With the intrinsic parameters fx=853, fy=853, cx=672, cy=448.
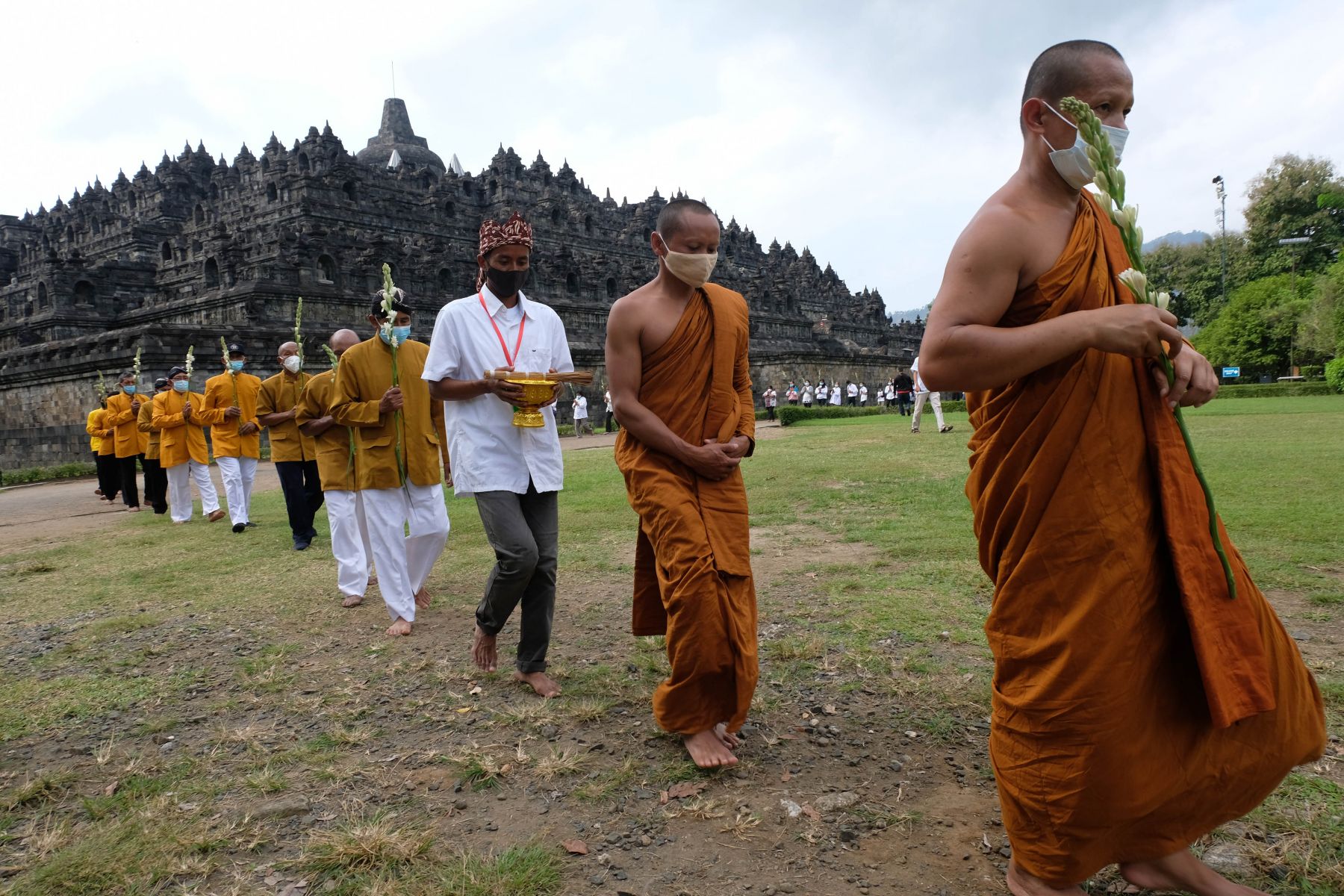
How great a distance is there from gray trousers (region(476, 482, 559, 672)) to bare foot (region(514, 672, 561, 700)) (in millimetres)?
29

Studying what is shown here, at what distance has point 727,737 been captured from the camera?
284 centimetres

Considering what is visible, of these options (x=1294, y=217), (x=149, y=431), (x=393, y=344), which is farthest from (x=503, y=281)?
(x=1294, y=217)

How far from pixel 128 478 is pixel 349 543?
815cm

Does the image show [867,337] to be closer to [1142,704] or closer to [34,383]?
[34,383]

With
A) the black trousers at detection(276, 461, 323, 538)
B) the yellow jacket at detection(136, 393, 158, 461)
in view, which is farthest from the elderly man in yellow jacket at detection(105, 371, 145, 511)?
the black trousers at detection(276, 461, 323, 538)

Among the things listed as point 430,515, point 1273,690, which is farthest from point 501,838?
point 430,515

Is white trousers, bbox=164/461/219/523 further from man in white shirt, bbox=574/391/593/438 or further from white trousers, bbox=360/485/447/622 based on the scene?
man in white shirt, bbox=574/391/593/438

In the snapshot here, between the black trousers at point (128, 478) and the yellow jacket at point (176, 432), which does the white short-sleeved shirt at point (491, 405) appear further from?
the black trousers at point (128, 478)

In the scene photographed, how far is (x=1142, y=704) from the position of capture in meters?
1.79

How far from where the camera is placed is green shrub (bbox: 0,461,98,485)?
1650 cm

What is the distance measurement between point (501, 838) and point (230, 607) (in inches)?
147

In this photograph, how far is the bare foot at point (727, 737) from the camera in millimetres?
2813

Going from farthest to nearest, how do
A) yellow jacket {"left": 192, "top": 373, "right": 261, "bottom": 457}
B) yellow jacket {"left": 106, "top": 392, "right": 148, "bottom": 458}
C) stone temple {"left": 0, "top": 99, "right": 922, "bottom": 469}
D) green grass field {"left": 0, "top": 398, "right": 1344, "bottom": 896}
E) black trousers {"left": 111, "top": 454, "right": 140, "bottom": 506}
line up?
stone temple {"left": 0, "top": 99, "right": 922, "bottom": 469}
black trousers {"left": 111, "top": 454, "right": 140, "bottom": 506}
yellow jacket {"left": 106, "top": 392, "right": 148, "bottom": 458}
yellow jacket {"left": 192, "top": 373, "right": 261, "bottom": 457}
green grass field {"left": 0, "top": 398, "right": 1344, "bottom": 896}

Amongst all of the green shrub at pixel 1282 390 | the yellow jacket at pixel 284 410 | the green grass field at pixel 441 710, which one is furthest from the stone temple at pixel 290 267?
the green grass field at pixel 441 710
